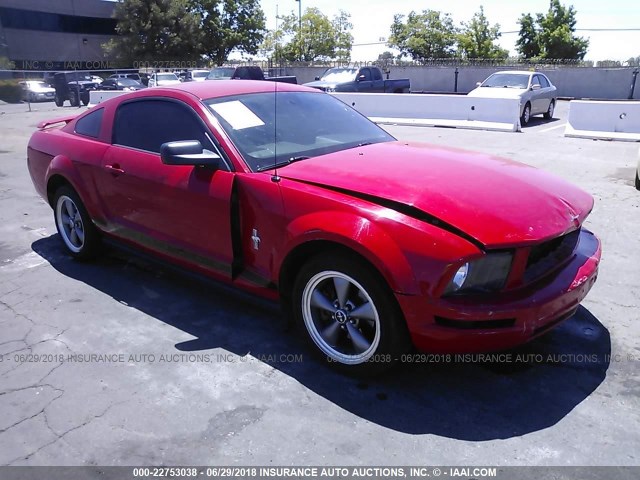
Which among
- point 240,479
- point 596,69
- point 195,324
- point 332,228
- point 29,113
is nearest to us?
point 240,479

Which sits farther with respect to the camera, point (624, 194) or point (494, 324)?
point (624, 194)

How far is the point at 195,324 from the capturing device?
389 centimetres

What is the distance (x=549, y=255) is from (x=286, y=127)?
1992 mm

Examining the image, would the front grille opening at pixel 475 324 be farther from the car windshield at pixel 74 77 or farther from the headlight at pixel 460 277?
the car windshield at pixel 74 77

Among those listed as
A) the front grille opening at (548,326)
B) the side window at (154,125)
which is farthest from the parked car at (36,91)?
the front grille opening at (548,326)

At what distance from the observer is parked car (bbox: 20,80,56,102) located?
29.2 m

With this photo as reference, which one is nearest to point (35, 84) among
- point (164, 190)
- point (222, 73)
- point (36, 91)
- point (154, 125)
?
point (36, 91)

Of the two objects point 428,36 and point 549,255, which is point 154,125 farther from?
point 428,36

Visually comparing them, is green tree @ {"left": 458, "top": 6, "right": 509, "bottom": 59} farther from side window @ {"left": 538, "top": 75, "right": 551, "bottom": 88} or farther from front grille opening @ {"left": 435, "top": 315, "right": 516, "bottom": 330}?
front grille opening @ {"left": 435, "top": 315, "right": 516, "bottom": 330}

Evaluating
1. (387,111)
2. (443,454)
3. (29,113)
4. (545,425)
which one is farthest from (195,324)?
(29,113)

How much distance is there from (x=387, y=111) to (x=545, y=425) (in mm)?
14575

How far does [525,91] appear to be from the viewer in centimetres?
1494

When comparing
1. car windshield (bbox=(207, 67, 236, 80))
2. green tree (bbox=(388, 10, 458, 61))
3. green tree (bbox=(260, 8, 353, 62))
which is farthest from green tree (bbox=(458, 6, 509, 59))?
car windshield (bbox=(207, 67, 236, 80))

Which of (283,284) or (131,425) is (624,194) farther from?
(131,425)
